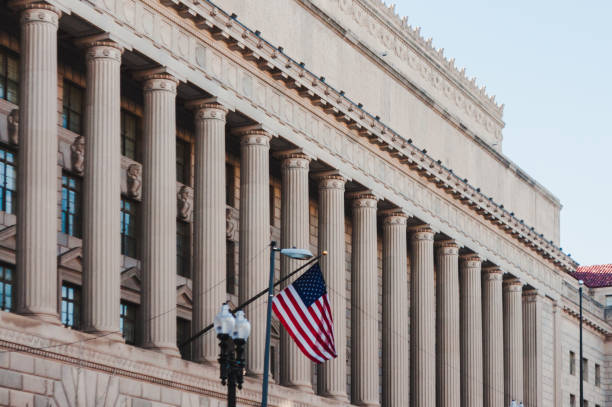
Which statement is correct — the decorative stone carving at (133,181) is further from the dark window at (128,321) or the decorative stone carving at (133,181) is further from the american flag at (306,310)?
the american flag at (306,310)

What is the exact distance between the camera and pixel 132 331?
47031 millimetres

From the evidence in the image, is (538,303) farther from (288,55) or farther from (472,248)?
(288,55)

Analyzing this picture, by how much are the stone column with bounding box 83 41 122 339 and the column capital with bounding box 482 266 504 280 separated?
3412 cm

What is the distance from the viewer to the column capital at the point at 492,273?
241 ft

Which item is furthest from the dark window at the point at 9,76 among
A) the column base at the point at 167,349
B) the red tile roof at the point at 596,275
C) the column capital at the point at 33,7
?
the red tile roof at the point at 596,275

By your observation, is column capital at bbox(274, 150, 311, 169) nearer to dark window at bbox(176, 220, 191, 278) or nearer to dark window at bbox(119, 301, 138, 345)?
dark window at bbox(176, 220, 191, 278)

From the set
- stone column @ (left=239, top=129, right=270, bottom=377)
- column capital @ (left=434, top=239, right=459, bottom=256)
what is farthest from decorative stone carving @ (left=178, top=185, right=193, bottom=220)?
column capital @ (left=434, top=239, right=459, bottom=256)

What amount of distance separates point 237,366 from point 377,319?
28687mm

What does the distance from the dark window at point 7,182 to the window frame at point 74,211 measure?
83.7 inches

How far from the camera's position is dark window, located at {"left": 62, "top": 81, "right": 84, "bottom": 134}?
45.8 meters

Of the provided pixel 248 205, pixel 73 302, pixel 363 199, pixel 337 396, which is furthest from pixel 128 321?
pixel 363 199

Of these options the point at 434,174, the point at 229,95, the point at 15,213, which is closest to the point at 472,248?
the point at 434,174

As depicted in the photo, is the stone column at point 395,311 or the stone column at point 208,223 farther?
the stone column at point 395,311

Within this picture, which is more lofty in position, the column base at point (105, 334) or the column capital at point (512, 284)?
the column capital at point (512, 284)
